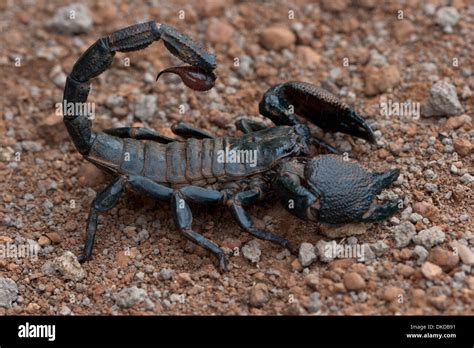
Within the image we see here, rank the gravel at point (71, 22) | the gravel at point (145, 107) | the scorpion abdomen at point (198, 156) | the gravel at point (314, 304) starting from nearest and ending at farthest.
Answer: the gravel at point (314, 304)
the scorpion abdomen at point (198, 156)
the gravel at point (145, 107)
the gravel at point (71, 22)

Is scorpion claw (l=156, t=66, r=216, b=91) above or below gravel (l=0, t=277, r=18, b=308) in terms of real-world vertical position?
above

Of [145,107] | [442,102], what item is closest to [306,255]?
[442,102]

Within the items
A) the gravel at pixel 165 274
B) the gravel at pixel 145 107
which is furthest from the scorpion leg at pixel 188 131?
the gravel at pixel 165 274

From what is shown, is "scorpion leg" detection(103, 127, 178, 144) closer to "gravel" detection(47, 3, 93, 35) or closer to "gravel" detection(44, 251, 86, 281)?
"gravel" detection(44, 251, 86, 281)

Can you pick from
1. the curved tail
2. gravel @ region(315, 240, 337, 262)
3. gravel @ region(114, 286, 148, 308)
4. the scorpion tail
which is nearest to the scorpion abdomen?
the scorpion tail

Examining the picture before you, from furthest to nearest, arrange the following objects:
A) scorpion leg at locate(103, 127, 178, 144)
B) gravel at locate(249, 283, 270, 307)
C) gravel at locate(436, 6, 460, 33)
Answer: gravel at locate(436, 6, 460, 33), scorpion leg at locate(103, 127, 178, 144), gravel at locate(249, 283, 270, 307)

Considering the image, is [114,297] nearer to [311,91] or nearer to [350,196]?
[350,196]

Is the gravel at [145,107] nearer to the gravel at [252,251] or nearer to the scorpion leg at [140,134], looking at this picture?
the scorpion leg at [140,134]
